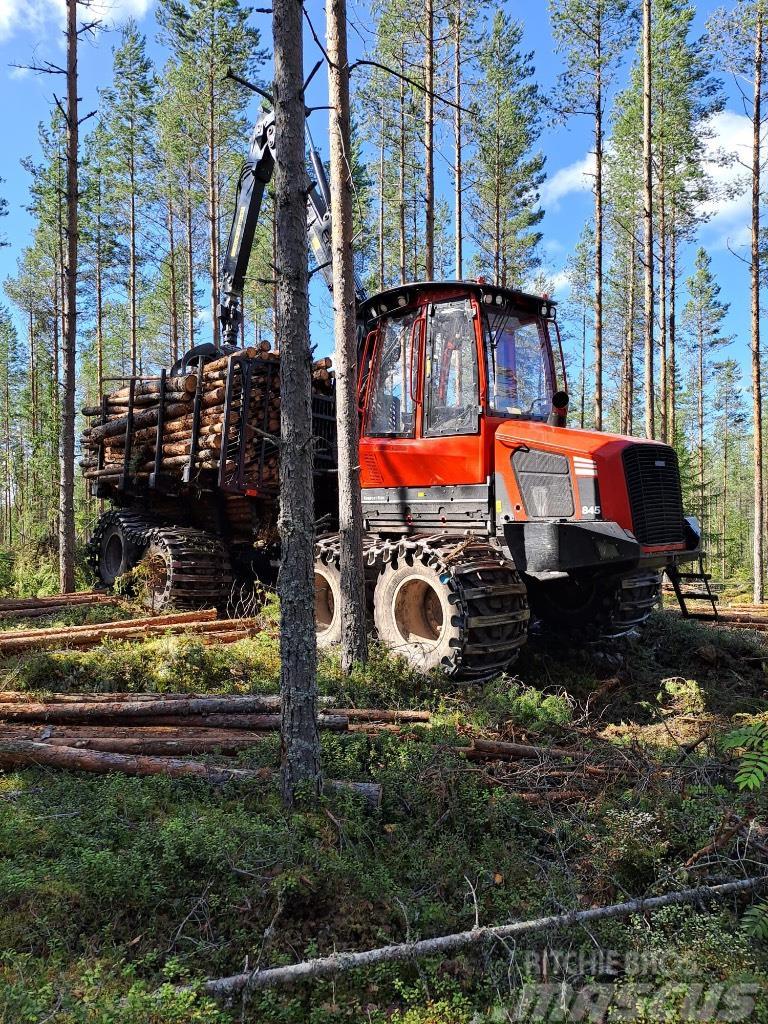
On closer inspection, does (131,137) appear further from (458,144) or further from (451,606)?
(451,606)

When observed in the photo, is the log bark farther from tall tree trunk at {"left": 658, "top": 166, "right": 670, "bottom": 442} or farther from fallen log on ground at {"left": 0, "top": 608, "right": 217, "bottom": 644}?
tall tree trunk at {"left": 658, "top": 166, "right": 670, "bottom": 442}

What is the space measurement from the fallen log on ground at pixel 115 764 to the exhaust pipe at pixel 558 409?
4.63m

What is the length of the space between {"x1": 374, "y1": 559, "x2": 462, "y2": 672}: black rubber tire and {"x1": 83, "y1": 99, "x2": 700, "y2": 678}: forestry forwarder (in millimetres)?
15

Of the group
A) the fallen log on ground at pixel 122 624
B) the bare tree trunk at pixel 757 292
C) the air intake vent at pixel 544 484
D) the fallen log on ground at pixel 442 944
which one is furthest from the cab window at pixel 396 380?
the bare tree trunk at pixel 757 292

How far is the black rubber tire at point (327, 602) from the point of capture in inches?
291

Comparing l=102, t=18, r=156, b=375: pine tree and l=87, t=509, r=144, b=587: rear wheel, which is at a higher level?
l=102, t=18, r=156, b=375: pine tree

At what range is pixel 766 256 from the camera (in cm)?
1741

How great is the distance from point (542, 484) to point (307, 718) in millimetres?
3518

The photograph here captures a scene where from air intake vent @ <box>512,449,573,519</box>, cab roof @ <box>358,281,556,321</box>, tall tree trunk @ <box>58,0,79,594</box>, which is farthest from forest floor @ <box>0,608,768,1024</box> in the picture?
tall tree trunk @ <box>58,0,79,594</box>

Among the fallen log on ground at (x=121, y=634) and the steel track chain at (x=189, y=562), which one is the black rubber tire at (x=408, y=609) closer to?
the fallen log on ground at (x=121, y=634)

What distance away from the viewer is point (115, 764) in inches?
167

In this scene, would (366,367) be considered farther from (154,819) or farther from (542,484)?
(154,819)

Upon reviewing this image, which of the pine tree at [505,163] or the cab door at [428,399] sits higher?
the pine tree at [505,163]

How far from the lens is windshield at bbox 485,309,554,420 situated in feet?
22.3
